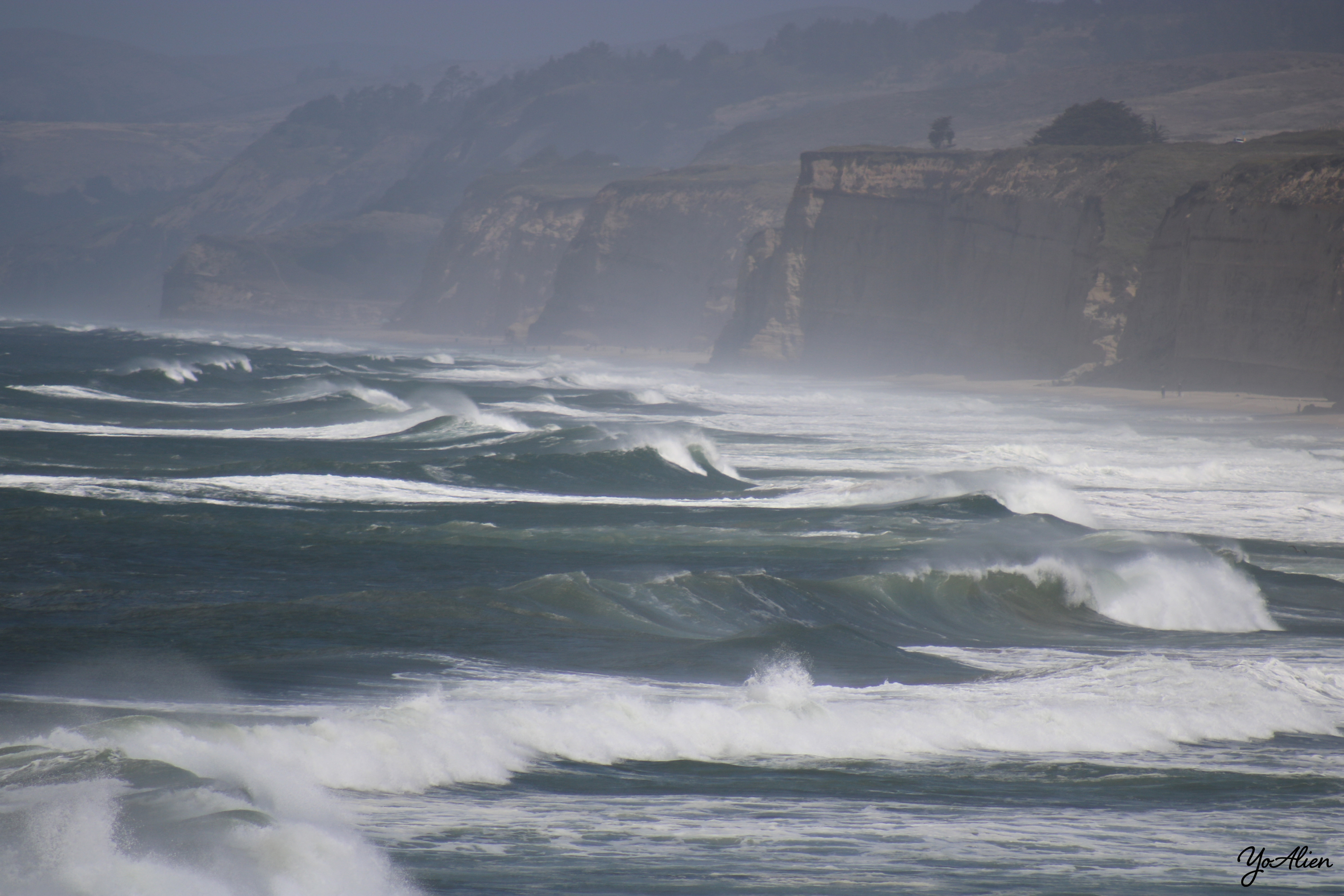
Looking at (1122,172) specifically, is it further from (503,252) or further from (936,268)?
(503,252)

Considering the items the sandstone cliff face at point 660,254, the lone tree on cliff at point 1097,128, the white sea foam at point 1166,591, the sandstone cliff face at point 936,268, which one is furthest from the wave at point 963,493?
the sandstone cliff face at point 660,254

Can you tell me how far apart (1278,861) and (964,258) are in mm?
59843

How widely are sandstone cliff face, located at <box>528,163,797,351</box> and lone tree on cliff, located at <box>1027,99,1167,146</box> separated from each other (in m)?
26.2

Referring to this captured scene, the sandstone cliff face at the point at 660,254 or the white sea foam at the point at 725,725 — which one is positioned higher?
the sandstone cliff face at the point at 660,254

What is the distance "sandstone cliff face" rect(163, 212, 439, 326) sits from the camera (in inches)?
6319

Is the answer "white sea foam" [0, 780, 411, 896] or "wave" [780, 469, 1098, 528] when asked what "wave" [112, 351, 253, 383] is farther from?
"white sea foam" [0, 780, 411, 896]

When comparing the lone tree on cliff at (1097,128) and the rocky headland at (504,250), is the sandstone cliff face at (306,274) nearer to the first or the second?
the rocky headland at (504,250)

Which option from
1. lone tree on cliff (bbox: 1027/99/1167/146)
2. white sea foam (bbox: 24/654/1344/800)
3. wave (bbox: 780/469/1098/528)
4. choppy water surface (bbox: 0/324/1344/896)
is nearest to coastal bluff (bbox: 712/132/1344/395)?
lone tree on cliff (bbox: 1027/99/1167/146)

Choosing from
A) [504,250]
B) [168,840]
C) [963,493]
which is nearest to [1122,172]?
[963,493]

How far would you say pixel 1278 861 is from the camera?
6266 millimetres

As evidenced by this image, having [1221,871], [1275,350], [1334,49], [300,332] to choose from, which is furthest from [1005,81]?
[1221,871]

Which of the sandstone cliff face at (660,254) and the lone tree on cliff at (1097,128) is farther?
the sandstone cliff face at (660,254)

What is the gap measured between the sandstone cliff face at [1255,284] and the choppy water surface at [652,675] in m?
20.0

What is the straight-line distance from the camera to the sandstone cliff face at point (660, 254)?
323 feet
